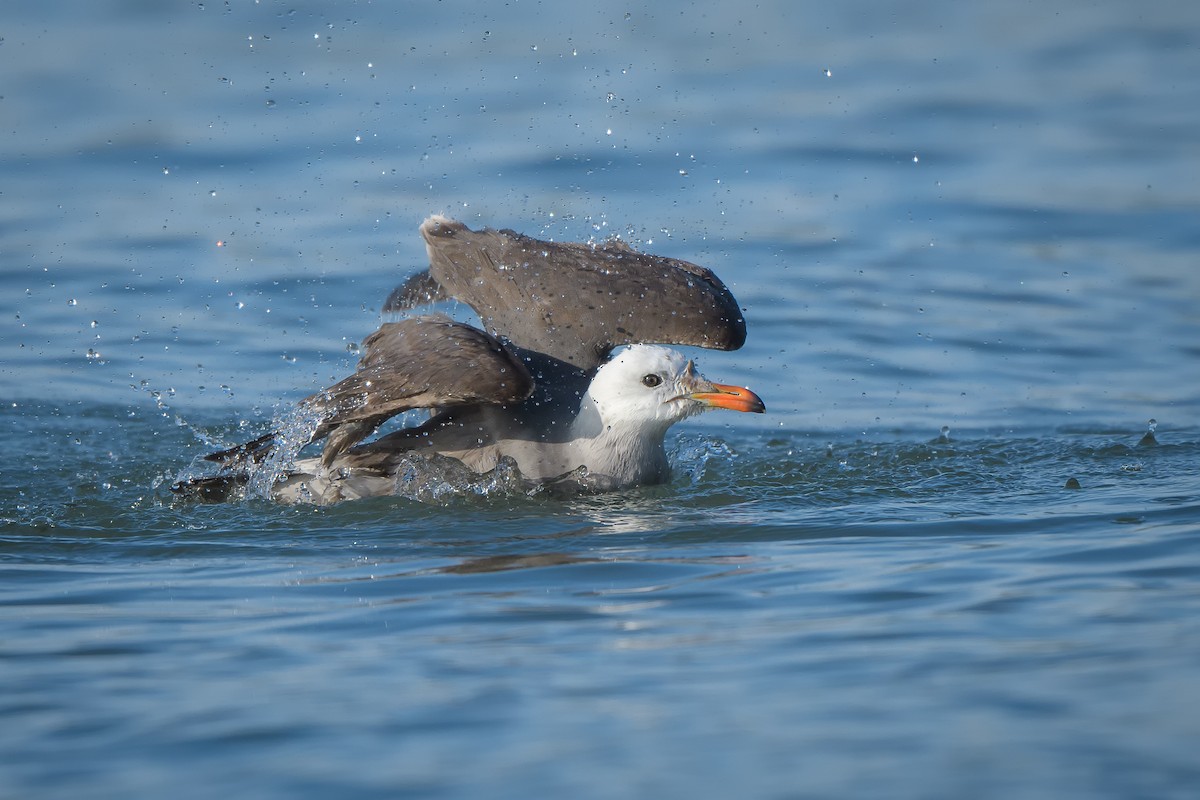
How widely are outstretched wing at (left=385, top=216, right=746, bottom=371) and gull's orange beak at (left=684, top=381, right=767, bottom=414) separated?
341 mm

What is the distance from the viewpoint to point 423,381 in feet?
22.3

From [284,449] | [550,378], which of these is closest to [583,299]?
[550,378]

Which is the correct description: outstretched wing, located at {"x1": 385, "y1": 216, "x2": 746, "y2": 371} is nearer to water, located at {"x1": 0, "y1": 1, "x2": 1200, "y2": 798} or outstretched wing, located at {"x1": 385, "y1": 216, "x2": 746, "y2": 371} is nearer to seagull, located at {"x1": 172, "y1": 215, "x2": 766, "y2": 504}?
seagull, located at {"x1": 172, "y1": 215, "x2": 766, "y2": 504}

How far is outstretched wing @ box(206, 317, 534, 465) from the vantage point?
679 cm

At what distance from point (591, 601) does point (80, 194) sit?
7.61 m

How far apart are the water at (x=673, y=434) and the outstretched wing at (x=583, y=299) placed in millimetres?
745

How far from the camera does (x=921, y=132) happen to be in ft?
42.9

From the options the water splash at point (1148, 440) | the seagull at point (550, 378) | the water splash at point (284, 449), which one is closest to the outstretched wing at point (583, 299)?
the seagull at point (550, 378)

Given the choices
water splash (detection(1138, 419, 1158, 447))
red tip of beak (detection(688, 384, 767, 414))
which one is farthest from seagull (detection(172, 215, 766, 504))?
water splash (detection(1138, 419, 1158, 447))

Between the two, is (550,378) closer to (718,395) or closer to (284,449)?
(718,395)

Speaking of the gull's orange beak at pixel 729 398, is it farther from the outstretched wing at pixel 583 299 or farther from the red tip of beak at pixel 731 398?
the outstretched wing at pixel 583 299

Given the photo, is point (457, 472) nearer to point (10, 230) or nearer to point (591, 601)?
point (591, 601)

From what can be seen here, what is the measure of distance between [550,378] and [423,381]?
45.1 inches

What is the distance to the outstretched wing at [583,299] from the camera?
7.84 m
